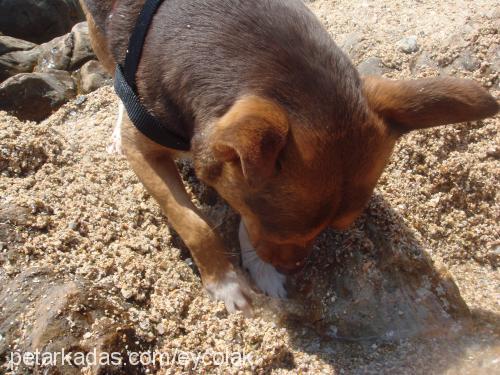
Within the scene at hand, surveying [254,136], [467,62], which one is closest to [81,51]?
[467,62]

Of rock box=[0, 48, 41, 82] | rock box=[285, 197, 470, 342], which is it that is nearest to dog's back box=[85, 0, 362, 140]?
rock box=[285, 197, 470, 342]

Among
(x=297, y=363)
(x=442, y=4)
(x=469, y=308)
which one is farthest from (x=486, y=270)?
(x=442, y=4)

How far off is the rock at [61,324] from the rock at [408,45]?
3.18 metres

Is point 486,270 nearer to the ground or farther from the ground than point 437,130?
nearer to the ground

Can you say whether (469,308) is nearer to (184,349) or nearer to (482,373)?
(482,373)

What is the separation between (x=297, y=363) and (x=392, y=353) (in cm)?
54

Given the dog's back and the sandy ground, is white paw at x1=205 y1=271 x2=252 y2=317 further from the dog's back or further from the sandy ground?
the dog's back

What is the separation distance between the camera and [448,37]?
4.57 metres

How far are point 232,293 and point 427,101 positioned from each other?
1507 millimetres

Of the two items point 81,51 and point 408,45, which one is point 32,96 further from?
point 408,45

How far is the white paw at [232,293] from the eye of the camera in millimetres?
3166

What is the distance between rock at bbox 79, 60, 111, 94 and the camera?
6.21 m

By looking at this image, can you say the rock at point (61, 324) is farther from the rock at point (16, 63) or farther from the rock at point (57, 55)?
the rock at point (16, 63)

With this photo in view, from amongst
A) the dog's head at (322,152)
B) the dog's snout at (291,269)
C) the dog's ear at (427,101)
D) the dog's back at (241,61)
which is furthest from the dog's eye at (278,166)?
the dog's snout at (291,269)
